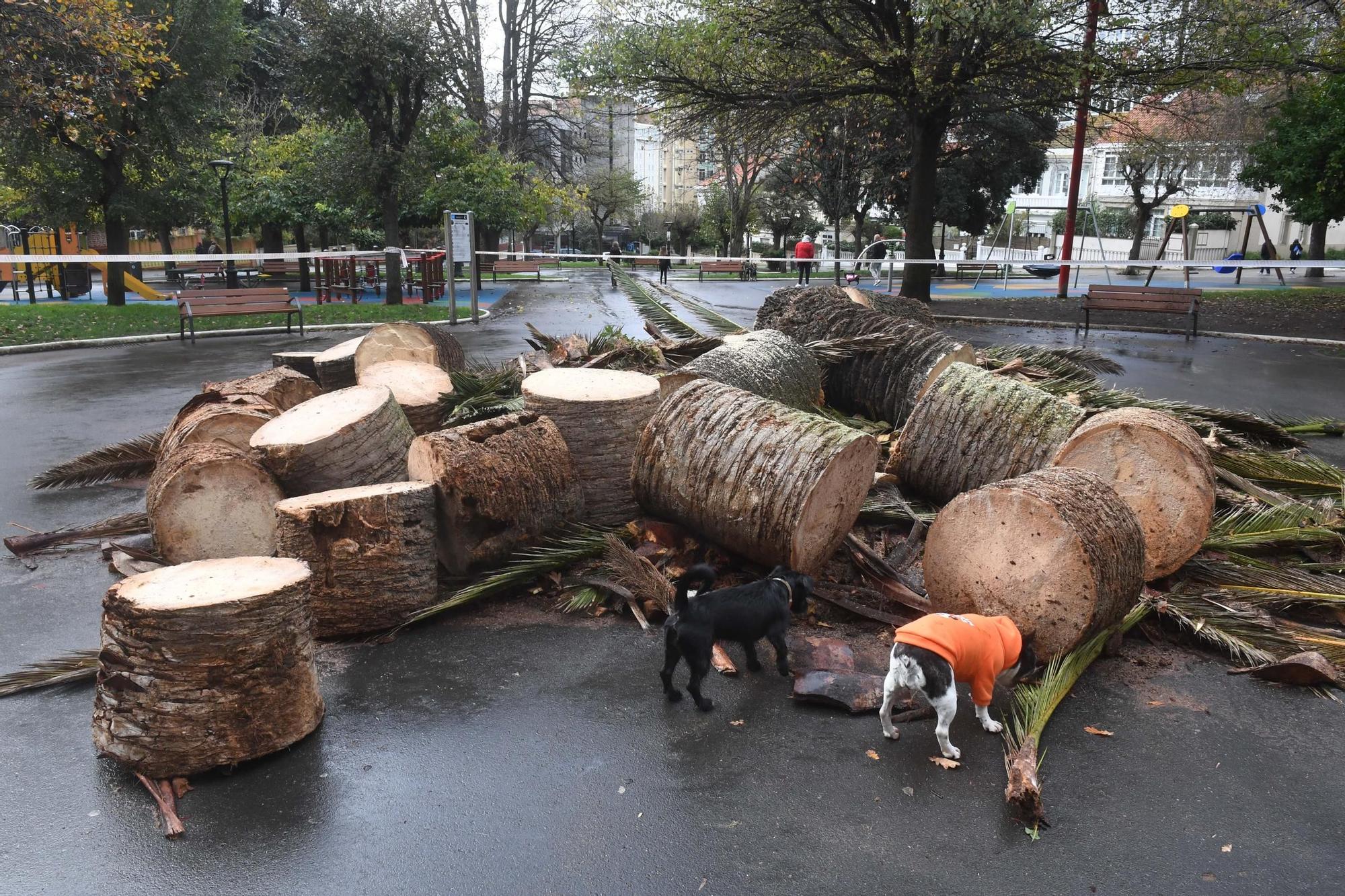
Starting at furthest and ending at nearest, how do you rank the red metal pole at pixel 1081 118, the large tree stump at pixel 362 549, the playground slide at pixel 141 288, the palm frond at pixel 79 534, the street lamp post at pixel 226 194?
the playground slide at pixel 141 288 → the street lamp post at pixel 226 194 → the red metal pole at pixel 1081 118 → the palm frond at pixel 79 534 → the large tree stump at pixel 362 549

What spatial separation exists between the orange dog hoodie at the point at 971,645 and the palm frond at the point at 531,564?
6.90ft

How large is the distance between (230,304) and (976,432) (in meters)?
14.3

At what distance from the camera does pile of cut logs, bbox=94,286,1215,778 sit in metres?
3.27

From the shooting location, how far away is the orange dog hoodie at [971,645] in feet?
11.0

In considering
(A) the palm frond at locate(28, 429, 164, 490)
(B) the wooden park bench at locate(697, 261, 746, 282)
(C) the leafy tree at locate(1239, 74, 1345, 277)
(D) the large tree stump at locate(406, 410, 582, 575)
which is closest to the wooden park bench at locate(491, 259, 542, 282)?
(B) the wooden park bench at locate(697, 261, 746, 282)

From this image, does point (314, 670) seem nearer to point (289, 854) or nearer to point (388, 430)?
point (289, 854)

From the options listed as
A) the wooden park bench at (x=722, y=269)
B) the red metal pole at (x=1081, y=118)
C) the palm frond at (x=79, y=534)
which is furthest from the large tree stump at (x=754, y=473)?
the wooden park bench at (x=722, y=269)

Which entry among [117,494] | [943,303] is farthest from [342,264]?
[117,494]

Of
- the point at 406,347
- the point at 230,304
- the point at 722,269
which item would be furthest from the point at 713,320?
the point at 722,269

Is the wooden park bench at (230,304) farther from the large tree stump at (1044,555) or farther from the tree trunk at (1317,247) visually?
the tree trunk at (1317,247)

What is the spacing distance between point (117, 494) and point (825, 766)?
5.99m

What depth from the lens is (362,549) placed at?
14.1 ft

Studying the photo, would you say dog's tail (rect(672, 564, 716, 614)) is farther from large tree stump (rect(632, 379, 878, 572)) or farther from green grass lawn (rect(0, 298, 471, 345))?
green grass lawn (rect(0, 298, 471, 345))

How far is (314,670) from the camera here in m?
3.59
